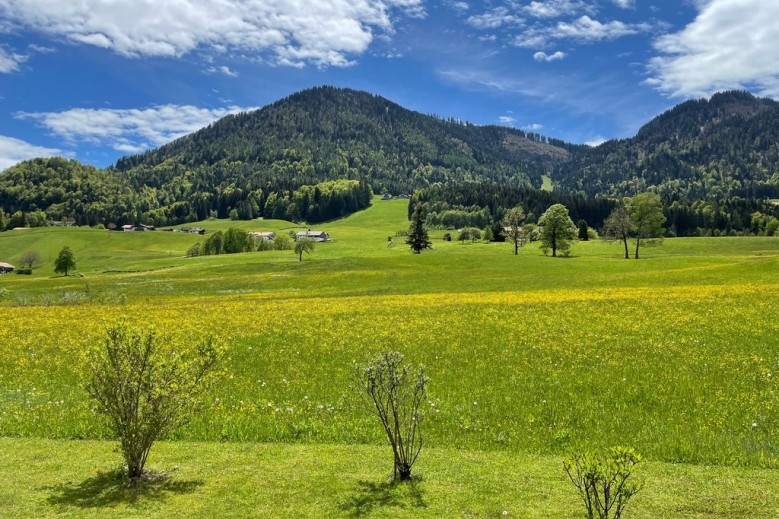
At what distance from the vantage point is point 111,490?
376 inches

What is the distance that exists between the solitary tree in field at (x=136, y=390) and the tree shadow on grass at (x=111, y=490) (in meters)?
0.34

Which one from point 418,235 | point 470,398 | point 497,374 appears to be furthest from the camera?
point 418,235

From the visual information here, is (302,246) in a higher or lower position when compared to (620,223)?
lower

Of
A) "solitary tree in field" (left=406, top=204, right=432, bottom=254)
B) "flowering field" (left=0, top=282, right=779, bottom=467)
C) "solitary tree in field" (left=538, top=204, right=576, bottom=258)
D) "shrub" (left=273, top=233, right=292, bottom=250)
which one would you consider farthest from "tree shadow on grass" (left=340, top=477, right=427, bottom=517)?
"shrub" (left=273, top=233, right=292, bottom=250)

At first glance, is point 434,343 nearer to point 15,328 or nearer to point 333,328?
point 333,328

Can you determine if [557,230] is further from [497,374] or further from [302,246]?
[497,374]

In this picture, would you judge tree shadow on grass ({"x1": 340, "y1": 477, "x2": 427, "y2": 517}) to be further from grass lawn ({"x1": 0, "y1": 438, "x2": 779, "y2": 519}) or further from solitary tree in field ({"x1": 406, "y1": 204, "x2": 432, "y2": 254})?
solitary tree in field ({"x1": 406, "y1": 204, "x2": 432, "y2": 254})

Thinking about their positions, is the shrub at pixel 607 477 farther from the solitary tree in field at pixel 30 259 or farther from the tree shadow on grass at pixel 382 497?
the solitary tree in field at pixel 30 259

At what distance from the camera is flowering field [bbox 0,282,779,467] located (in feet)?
46.3

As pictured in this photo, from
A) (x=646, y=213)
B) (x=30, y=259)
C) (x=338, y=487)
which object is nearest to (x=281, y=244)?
(x=30, y=259)

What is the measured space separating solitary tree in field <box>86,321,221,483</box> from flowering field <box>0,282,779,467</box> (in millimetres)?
1431

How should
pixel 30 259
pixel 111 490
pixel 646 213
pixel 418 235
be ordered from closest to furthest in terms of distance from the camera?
pixel 111 490 < pixel 646 213 < pixel 418 235 < pixel 30 259

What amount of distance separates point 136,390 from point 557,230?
112 meters

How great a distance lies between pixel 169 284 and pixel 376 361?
7599 centimetres
